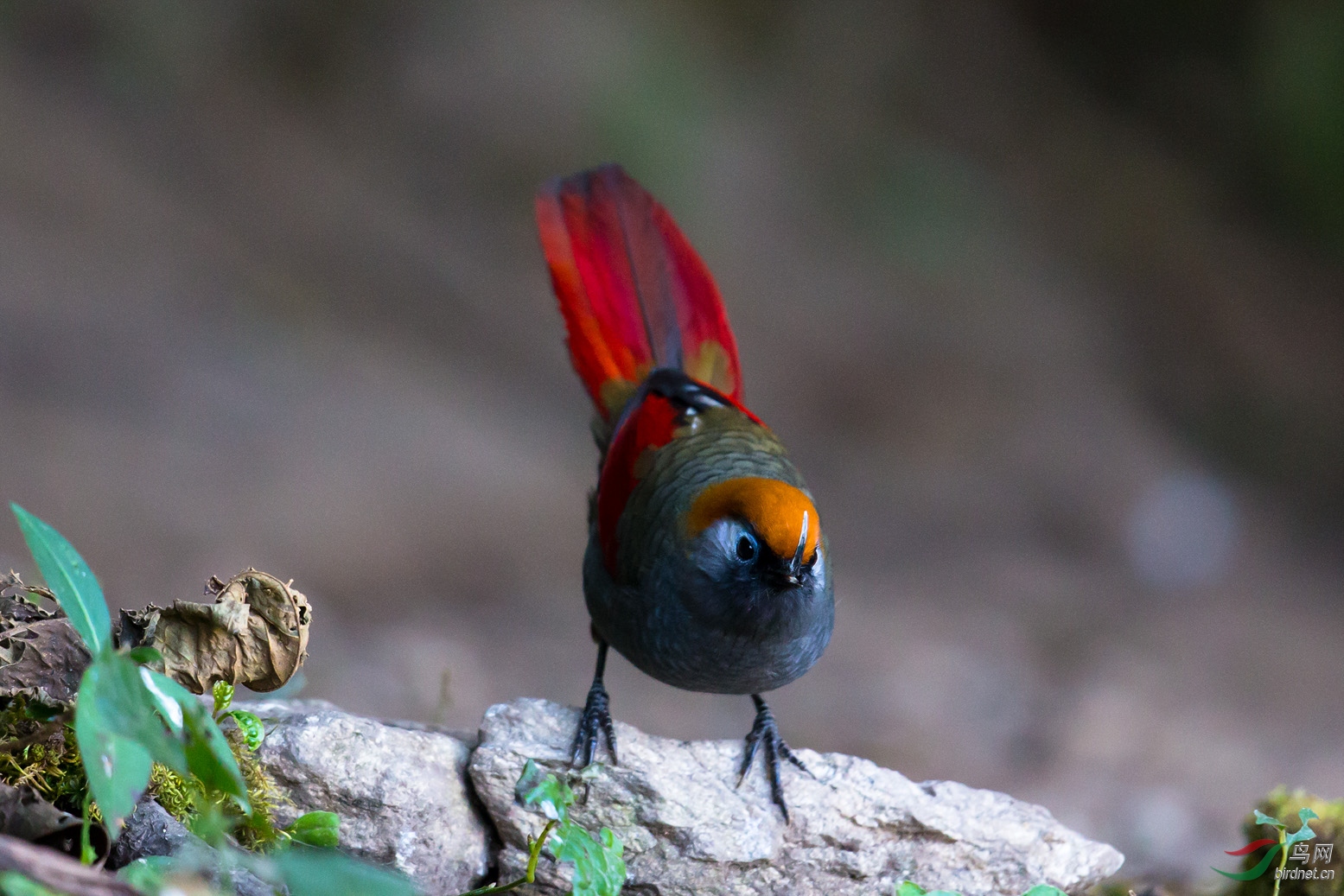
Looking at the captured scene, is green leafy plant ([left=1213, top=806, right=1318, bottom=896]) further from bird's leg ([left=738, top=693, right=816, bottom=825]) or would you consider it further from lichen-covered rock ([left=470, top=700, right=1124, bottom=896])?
bird's leg ([left=738, top=693, right=816, bottom=825])

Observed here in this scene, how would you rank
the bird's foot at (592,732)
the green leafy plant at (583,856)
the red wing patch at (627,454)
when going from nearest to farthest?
the green leafy plant at (583,856), the bird's foot at (592,732), the red wing patch at (627,454)

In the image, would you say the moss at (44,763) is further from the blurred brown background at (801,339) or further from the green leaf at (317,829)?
the blurred brown background at (801,339)

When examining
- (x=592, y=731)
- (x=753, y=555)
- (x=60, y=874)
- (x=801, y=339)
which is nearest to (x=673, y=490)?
(x=753, y=555)

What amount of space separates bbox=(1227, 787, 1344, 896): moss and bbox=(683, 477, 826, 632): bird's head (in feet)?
3.79

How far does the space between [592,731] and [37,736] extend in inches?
45.3

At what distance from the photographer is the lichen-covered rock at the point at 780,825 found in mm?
2336

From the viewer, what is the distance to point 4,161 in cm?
756

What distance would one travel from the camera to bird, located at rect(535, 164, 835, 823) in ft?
8.77

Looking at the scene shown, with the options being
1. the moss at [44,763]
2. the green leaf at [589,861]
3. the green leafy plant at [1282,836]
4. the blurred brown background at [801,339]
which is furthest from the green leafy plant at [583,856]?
the blurred brown background at [801,339]

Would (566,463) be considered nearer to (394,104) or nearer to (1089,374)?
(394,104)

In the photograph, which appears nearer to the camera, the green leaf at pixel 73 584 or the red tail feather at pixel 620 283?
the green leaf at pixel 73 584

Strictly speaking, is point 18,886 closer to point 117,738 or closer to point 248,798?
point 117,738

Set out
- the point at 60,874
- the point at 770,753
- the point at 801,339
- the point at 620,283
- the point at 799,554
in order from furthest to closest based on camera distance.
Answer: the point at 801,339, the point at 620,283, the point at 770,753, the point at 799,554, the point at 60,874

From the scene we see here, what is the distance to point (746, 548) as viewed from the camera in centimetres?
268
